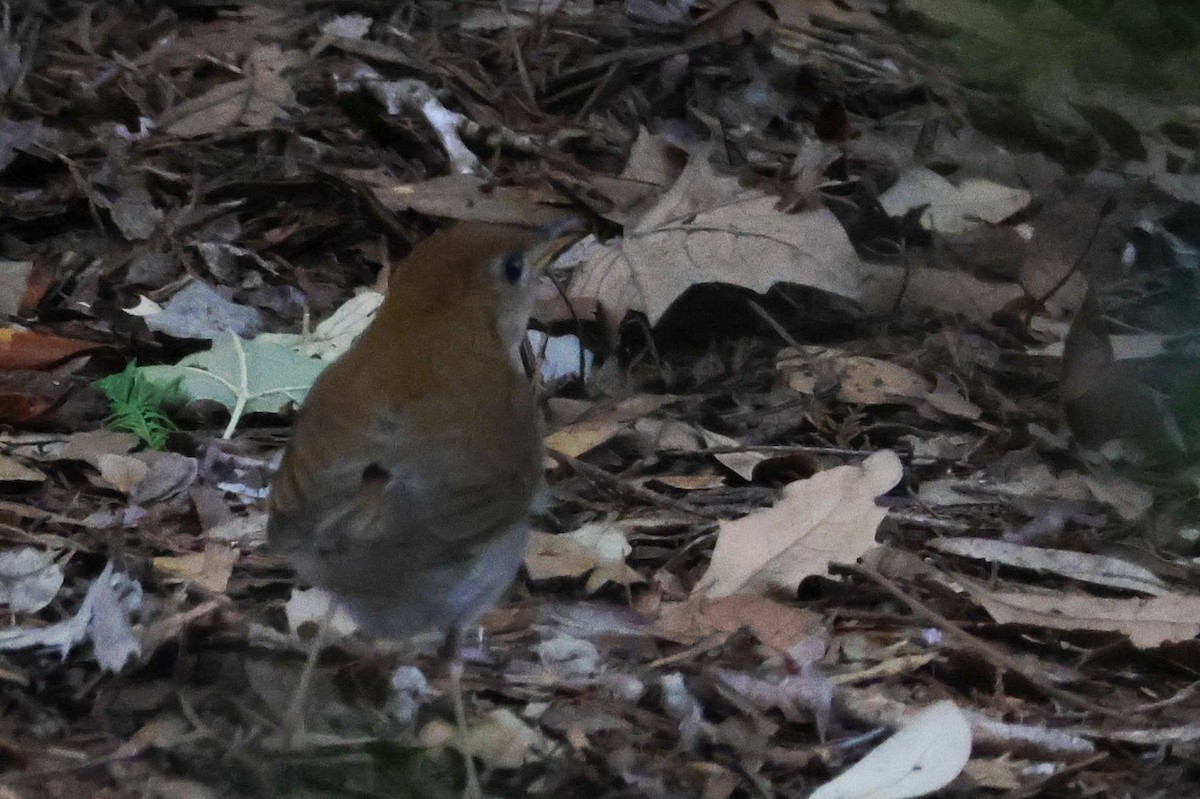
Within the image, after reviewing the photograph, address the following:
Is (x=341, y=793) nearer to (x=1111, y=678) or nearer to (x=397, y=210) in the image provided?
(x=1111, y=678)

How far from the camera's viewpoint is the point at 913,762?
3.32 m

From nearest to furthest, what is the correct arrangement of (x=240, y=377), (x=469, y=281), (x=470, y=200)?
(x=469, y=281) < (x=240, y=377) < (x=470, y=200)

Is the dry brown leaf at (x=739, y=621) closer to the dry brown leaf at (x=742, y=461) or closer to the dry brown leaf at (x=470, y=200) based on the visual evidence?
the dry brown leaf at (x=742, y=461)

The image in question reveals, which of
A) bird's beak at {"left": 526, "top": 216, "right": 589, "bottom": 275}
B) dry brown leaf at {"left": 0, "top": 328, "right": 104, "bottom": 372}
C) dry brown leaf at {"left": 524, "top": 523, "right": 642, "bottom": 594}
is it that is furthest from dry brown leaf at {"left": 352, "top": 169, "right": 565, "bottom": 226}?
dry brown leaf at {"left": 524, "top": 523, "right": 642, "bottom": 594}

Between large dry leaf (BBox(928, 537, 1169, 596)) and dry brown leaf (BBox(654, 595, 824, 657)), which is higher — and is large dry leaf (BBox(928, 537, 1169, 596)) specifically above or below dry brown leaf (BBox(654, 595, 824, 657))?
above

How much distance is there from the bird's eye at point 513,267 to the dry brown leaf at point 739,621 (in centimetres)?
98

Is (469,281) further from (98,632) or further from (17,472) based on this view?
(17,472)

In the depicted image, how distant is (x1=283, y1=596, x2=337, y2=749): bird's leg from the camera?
3.24m

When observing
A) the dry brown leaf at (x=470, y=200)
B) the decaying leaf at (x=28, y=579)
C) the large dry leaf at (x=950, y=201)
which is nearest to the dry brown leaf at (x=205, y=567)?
the decaying leaf at (x=28, y=579)

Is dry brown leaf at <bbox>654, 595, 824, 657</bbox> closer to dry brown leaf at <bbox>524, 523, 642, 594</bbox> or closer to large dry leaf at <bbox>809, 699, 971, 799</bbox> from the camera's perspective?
dry brown leaf at <bbox>524, 523, 642, 594</bbox>

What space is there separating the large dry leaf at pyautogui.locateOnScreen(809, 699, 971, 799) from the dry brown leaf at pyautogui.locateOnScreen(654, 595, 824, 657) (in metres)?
0.44

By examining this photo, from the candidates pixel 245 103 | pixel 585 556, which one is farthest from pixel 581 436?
pixel 245 103

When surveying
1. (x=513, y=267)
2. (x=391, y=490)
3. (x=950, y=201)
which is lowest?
(x=950, y=201)

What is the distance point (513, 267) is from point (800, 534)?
1.07 m
